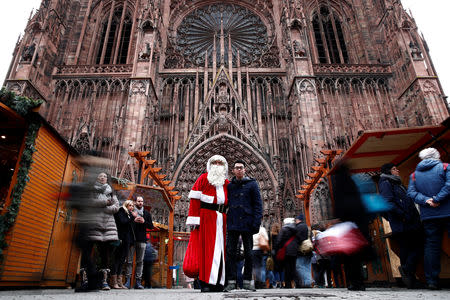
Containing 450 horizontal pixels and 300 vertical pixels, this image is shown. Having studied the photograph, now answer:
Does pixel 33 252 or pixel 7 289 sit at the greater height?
pixel 33 252

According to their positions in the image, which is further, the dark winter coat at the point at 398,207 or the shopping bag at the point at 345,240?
the dark winter coat at the point at 398,207

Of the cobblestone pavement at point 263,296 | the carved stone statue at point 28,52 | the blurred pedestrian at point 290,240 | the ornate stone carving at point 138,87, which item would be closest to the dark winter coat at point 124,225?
the cobblestone pavement at point 263,296

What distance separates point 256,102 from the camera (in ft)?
51.9

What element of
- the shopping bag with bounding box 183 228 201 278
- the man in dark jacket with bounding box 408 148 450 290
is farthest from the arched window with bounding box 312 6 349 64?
the shopping bag with bounding box 183 228 201 278

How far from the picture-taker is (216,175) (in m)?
3.61

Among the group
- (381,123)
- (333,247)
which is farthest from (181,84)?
(333,247)

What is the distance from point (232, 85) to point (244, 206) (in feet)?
41.8

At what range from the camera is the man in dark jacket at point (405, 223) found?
3.67 m

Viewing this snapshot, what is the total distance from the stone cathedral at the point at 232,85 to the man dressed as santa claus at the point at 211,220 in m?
8.84

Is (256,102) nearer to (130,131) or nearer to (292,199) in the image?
(292,199)

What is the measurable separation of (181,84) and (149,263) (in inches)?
467

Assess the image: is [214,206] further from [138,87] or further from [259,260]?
[138,87]

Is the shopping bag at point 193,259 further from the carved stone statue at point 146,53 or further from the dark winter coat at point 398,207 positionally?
the carved stone statue at point 146,53

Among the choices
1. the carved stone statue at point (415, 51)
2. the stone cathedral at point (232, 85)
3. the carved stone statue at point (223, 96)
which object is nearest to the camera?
the stone cathedral at point (232, 85)
